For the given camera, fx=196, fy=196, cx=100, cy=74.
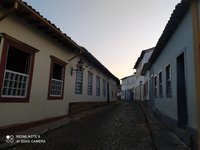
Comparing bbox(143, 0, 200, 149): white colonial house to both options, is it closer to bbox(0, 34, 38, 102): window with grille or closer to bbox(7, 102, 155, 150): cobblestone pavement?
bbox(7, 102, 155, 150): cobblestone pavement

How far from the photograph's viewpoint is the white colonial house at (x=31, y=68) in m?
6.08

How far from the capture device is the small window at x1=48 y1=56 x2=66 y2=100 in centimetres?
902

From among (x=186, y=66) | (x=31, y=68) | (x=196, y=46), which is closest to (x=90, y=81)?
(x=31, y=68)

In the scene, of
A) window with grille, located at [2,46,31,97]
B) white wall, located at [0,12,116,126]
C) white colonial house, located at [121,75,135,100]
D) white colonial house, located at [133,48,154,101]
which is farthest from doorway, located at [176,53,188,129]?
white colonial house, located at [121,75,135,100]

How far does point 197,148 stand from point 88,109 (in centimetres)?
1070

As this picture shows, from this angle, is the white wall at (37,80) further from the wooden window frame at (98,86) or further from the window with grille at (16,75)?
the wooden window frame at (98,86)

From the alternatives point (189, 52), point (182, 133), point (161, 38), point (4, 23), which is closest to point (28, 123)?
point (4, 23)

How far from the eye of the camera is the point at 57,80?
9.73 m

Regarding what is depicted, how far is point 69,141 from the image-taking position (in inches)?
238

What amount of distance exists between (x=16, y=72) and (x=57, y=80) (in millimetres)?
3075

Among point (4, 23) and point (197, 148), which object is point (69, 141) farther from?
point (4, 23)

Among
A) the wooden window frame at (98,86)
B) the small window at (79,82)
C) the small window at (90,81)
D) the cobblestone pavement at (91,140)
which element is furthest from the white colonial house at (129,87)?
the cobblestone pavement at (91,140)

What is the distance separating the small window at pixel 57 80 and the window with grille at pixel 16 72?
5.09ft

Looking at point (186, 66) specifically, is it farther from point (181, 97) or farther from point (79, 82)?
point (79, 82)
